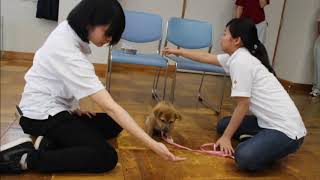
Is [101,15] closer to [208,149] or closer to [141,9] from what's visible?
[208,149]

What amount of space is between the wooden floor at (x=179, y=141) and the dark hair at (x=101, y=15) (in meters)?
0.35

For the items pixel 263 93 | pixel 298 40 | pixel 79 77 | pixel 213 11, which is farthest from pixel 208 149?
pixel 298 40

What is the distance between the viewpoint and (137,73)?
4562mm

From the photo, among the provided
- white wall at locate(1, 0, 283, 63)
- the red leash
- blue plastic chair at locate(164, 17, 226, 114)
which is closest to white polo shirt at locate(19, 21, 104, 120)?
the red leash

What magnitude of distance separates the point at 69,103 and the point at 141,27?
5.40 ft

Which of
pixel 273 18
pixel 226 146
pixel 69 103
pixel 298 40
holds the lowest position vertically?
pixel 226 146

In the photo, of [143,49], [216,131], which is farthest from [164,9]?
[216,131]

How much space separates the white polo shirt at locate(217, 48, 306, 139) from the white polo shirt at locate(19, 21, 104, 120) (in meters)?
0.89

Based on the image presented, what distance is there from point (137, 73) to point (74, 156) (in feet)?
9.50

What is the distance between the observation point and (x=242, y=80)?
2.11 meters

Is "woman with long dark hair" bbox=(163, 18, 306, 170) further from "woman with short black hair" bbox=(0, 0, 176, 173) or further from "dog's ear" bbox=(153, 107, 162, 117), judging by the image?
"woman with short black hair" bbox=(0, 0, 176, 173)

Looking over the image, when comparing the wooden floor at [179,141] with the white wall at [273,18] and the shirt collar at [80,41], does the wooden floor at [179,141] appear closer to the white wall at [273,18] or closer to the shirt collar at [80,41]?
the shirt collar at [80,41]

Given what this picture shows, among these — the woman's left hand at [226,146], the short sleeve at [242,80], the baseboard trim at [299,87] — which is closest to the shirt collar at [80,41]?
the short sleeve at [242,80]

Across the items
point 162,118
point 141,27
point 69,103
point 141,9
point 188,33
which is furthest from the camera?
point 141,9
